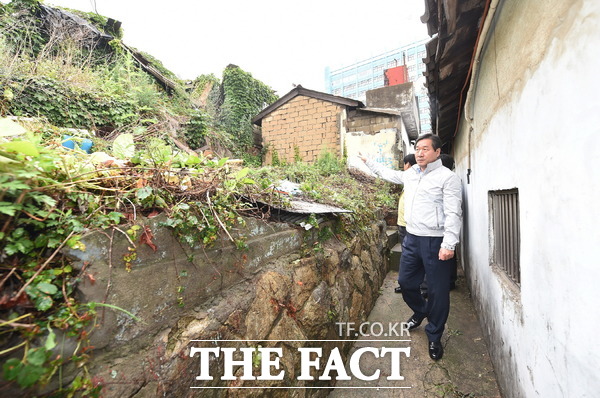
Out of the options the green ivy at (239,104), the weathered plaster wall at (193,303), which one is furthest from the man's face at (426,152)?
the green ivy at (239,104)

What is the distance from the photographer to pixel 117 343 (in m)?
1.13

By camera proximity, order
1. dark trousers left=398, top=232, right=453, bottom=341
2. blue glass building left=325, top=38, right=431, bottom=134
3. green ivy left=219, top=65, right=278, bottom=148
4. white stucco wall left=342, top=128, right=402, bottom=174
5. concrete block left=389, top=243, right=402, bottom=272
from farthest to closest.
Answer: blue glass building left=325, top=38, right=431, bottom=134 < green ivy left=219, top=65, right=278, bottom=148 < white stucco wall left=342, top=128, right=402, bottom=174 < concrete block left=389, top=243, right=402, bottom=272 < dark trousers left=398, top=232, right=453, bottom=341

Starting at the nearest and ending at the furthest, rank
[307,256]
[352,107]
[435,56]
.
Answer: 1. [307,256]
2. [435,56]
3. [352,107]

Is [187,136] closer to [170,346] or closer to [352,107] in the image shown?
[352,107]

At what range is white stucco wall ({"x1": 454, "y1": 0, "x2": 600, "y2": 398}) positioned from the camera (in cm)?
101

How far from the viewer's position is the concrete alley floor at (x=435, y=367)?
8.25 ft

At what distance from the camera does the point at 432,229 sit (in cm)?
282

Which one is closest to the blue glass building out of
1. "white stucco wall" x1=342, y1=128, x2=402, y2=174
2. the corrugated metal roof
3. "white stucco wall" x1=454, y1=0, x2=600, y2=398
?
"white stucco wall" x1=342, y1=128, x2=402, y2=174

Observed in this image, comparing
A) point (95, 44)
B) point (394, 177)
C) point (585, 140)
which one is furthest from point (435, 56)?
point (95, 44)

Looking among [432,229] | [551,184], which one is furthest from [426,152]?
[551,184]

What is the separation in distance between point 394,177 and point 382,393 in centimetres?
258

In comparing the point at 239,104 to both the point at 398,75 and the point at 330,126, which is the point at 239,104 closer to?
the point at 330,126

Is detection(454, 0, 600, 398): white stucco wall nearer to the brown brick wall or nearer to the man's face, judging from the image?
the man's face

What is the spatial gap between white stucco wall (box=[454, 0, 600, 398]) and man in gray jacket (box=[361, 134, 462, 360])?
53 centimetres
